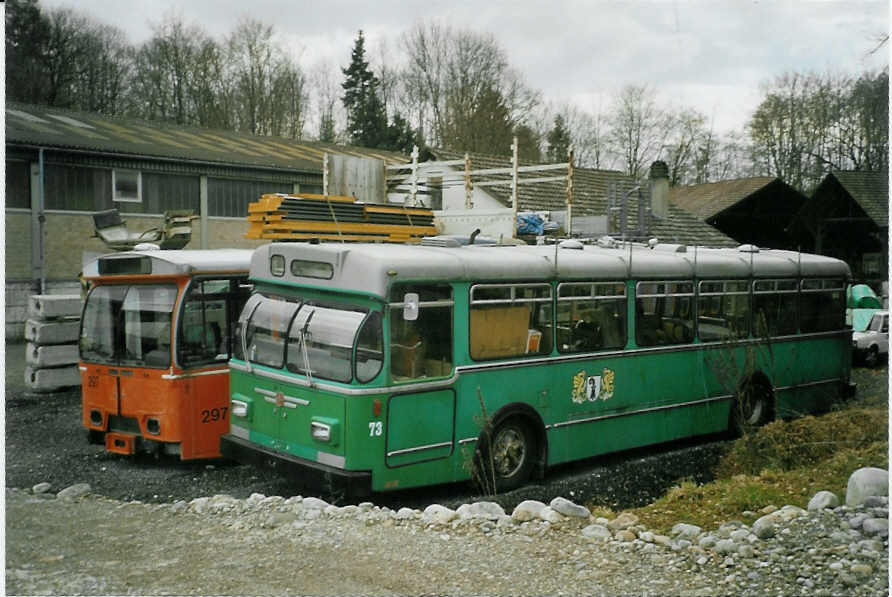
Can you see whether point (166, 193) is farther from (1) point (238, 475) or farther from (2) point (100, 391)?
(1) point (238, 475)

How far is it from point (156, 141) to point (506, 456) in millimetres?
18379

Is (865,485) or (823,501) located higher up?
(865,485)

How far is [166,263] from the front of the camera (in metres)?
9.52

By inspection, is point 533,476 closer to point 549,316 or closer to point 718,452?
point 549,316

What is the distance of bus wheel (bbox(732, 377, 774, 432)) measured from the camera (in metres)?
11.6

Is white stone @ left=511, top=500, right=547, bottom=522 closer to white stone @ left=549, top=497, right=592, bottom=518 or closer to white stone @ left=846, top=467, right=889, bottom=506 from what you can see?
white stone @ left=549, top=497, right=592, bottom=518

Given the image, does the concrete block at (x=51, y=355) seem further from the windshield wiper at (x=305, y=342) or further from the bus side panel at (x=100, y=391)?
the windshield wiper at (x=305, y=342)

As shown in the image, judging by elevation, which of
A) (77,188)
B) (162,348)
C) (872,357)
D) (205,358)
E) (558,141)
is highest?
(558,141)

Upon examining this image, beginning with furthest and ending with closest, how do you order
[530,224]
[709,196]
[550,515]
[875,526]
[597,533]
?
[709,196] → [530,224] → [550,515] → [597,533] → [875,526]

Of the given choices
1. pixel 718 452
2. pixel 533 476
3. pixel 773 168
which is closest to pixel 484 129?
pixel 773 168

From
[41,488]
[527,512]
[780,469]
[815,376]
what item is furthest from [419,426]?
[815,376]

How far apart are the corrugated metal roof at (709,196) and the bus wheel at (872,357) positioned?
28.4 feet

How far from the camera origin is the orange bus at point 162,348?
30.9 feet

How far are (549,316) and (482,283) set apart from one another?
3.35ft
